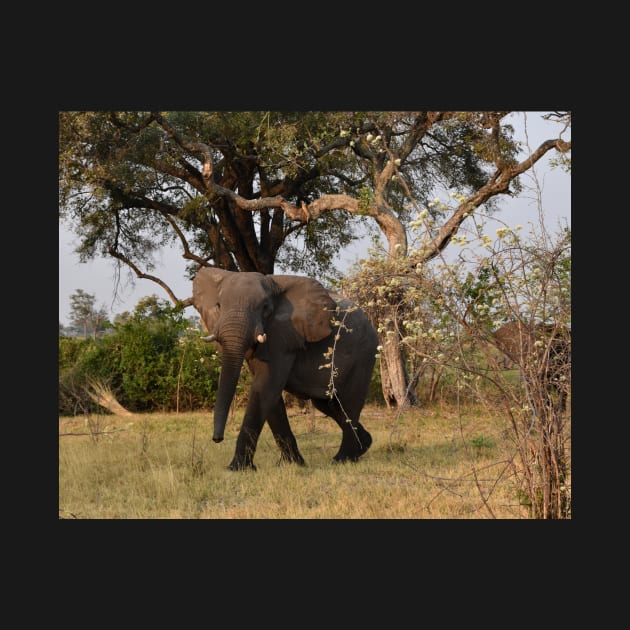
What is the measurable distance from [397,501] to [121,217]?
19.7 m

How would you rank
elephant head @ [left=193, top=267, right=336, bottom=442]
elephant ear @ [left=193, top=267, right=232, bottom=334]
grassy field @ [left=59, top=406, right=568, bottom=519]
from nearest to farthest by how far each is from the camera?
grassy field @ [left=59, top=406, right=568, bottom=519] → elephant head @ [left=193, top=267, right=336, bottom=442] → elephant ear @ [left=193, top=267, right=232, bottom=334]

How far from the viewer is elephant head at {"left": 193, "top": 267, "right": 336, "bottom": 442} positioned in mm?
9172

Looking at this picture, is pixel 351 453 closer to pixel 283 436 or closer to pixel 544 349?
pixel 283 436

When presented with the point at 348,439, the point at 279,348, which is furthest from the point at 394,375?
the point at 279,348

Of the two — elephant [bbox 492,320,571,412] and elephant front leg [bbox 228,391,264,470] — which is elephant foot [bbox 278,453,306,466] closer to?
elephant front leg [bbox 228,391,264,470]

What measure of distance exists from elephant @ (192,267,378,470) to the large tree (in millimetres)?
5285

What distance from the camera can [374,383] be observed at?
18.8 metres

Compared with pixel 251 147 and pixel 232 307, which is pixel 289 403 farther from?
pixel 232 307

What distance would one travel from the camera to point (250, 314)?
931 centimetres

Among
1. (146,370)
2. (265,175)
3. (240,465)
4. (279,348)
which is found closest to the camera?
(240,465)

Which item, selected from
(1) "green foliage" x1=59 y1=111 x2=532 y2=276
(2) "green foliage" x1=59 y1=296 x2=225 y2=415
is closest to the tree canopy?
(1) "green foliage" x1=59 y1=111 x2=532 y2=276

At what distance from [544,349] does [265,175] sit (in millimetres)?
17553

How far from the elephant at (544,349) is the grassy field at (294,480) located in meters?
0.60

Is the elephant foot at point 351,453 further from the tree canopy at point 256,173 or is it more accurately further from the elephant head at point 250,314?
the tree canopy at point 256,173
